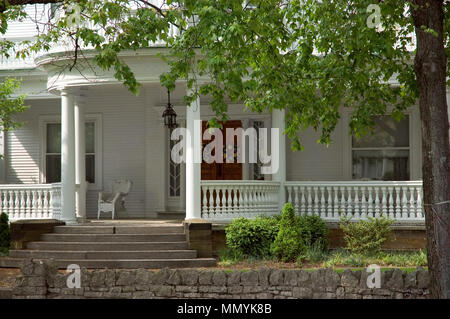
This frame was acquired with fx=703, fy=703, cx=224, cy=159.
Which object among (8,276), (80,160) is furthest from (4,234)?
(8,276)

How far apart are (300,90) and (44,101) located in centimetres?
1089

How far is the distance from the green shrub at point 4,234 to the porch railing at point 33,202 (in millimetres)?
721

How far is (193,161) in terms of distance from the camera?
14648 mm

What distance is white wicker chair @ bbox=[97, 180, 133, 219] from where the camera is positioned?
1767cm

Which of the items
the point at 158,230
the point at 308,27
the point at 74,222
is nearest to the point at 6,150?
the point at 74,222

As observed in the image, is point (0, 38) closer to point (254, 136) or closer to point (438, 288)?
point (254, 136)

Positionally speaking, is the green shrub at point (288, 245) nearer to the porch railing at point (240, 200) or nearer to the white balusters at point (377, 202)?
the porch railing at point (240, 200)

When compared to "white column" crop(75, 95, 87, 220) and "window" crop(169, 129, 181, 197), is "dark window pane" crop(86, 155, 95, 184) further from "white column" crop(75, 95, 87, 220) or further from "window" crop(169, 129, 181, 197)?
"window" crop(169, 129, 181, 197)

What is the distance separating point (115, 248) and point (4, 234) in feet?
10.1

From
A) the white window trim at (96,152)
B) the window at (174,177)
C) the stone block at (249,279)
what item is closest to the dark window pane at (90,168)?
the white window trim at (96,152)

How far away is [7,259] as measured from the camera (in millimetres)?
14492

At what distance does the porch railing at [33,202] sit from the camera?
1611 centimetres

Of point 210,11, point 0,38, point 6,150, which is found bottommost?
point 6,150
